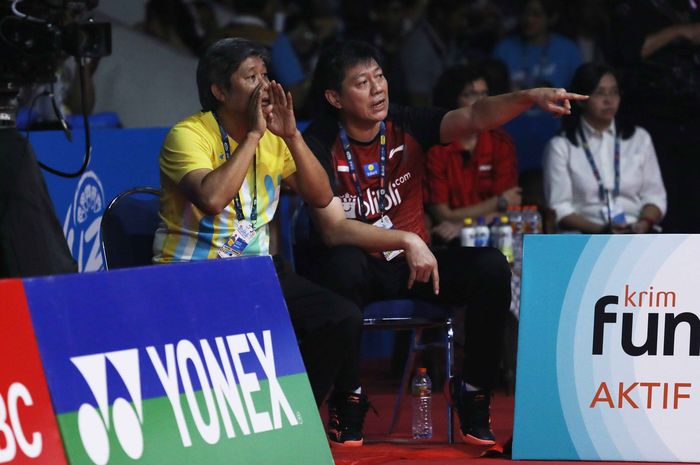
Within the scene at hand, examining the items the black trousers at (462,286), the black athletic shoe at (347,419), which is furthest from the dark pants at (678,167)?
the black athletic shoe at (347,419)

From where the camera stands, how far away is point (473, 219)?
287 inches

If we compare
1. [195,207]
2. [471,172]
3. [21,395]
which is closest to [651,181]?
[471,172]

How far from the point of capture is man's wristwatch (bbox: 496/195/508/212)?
289 inches

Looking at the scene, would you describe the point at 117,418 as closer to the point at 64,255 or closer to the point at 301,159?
the point at 64,255

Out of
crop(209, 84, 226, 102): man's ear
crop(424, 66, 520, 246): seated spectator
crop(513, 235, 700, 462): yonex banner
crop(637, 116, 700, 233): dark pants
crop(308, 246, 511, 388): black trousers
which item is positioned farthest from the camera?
crop(637, 116, 700, 233): dark pants

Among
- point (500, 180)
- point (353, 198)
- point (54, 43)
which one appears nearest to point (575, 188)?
point (500, 180)

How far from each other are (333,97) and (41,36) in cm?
132

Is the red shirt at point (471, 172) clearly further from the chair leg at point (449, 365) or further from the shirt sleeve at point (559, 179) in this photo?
the chair leg at point (449, 365)

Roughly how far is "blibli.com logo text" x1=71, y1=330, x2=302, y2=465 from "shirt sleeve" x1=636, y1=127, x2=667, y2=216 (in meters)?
3.62

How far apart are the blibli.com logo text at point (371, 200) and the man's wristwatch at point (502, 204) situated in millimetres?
1526

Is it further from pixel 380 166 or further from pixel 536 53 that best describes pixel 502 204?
pixel 536 53

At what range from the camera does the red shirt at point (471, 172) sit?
7.36m

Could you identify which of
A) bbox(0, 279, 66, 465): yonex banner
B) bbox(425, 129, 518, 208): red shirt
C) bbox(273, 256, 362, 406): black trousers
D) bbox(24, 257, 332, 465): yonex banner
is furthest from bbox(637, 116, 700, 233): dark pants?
bbox(0, 279, 66, 465): yonex banner

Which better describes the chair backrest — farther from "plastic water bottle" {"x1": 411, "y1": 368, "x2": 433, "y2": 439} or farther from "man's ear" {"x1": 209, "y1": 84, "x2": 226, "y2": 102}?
"plastic water bottle" {"x1": 411, "y1": 368, "x2": 433, "y2": 439}
